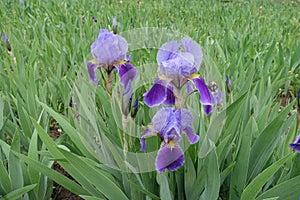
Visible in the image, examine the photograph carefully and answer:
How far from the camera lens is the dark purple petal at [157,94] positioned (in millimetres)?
941

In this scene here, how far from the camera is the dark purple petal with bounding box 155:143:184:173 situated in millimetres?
915

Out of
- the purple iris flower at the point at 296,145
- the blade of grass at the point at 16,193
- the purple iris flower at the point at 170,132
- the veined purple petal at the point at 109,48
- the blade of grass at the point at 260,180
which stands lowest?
the blade of grass at the point at 16,193

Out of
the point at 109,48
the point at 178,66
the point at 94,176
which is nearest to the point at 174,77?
the point at 178,66

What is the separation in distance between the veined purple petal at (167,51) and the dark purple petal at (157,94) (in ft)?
0.22

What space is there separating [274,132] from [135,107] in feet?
1.45

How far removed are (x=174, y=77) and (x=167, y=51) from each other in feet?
0.27

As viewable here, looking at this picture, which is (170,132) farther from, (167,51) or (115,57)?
(115,57)

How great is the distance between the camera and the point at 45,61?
2402 mm

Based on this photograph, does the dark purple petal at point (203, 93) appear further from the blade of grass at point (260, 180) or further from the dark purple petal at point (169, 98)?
the blade of grass at point (260, 180)

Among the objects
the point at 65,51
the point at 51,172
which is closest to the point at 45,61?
the point at 65,51

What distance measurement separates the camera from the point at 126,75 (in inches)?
43.4

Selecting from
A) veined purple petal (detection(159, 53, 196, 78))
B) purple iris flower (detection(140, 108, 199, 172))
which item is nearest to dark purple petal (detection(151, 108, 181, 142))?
purple iris flower (detection(140, 108, 199, 172))

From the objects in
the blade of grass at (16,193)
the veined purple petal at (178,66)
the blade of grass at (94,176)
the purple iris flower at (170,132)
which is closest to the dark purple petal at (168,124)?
the purple iris flower at (170,132)

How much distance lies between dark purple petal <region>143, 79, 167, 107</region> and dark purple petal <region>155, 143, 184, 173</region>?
4.5 inches
